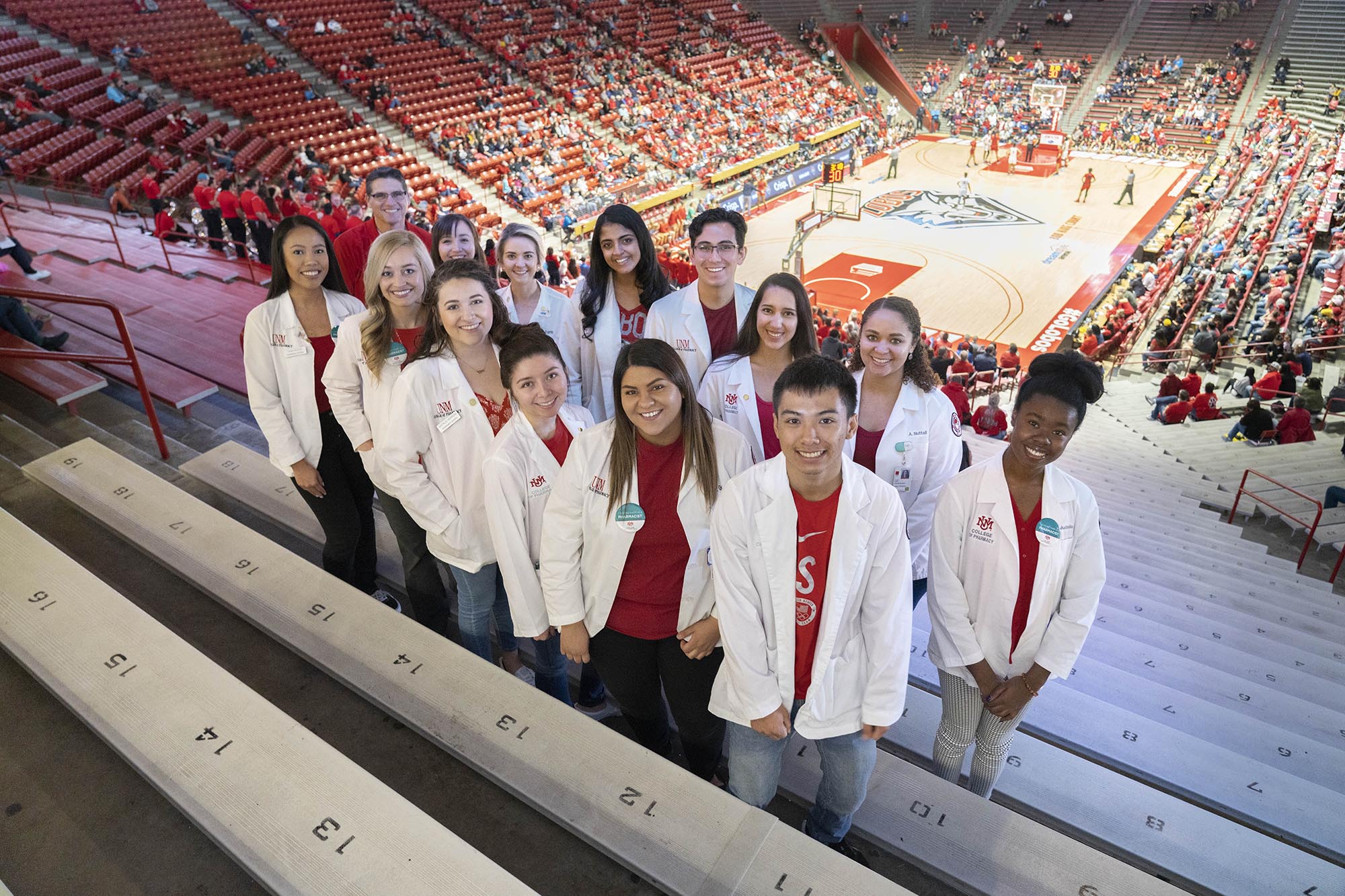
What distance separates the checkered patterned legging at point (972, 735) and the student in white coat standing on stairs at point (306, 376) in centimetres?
268

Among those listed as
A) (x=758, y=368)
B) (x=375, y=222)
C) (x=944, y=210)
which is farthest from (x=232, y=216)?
(x=944, y=210)

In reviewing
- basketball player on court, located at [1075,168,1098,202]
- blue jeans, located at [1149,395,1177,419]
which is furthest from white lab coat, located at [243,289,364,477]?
basketball player on court, located at [1075,168,1098,202]

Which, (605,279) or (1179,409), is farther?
(1179,409)

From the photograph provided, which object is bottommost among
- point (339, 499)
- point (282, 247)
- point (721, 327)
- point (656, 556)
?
point (339, 499)

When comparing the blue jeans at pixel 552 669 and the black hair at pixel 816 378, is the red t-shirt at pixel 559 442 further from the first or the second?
the black hair at pixel 816 378

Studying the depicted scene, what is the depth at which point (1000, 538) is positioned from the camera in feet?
8.46

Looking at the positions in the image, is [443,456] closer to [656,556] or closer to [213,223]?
[656,556]

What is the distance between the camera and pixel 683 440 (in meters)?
2.58

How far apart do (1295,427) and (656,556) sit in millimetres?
8875

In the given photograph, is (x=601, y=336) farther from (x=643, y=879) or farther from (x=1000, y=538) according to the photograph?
(x=643, y=879)

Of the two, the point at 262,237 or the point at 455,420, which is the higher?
the point at 455,420

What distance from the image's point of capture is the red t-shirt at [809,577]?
2369mm

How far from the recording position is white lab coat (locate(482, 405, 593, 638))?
2832 millimetres

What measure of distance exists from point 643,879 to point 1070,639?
5.09 ft
